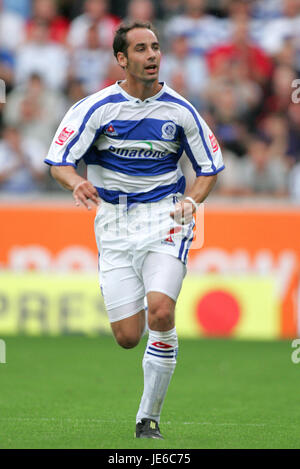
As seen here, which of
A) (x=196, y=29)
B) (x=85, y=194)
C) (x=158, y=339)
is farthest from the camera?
(x=196, y=29)

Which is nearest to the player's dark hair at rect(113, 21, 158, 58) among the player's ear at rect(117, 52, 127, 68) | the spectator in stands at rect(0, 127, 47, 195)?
the player's ear at rect(117, 52, 127, 68)

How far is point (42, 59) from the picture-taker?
50.5ft

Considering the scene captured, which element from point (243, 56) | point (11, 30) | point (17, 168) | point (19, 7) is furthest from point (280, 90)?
point (19, 7)

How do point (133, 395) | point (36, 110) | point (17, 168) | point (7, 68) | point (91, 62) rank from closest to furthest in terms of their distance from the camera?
point (133, 395)
point (17, 168)
point (36, 110)
point (91, 62)
point (7, 68)

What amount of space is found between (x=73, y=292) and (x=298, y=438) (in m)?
7.00

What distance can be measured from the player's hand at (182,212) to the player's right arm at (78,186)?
536mm

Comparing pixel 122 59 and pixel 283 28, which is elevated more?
pixel 283 28

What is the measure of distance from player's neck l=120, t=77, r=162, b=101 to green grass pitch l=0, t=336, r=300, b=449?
2.27m

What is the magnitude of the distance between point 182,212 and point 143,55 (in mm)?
1069

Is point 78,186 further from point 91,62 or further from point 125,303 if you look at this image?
point 91,62

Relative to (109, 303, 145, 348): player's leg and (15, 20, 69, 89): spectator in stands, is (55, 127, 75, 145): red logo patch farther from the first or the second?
(15, 20, 69, 89): spectator in stands

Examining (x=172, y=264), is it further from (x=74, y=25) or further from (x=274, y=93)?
(x=74, y=25)

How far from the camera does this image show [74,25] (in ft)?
52.3
